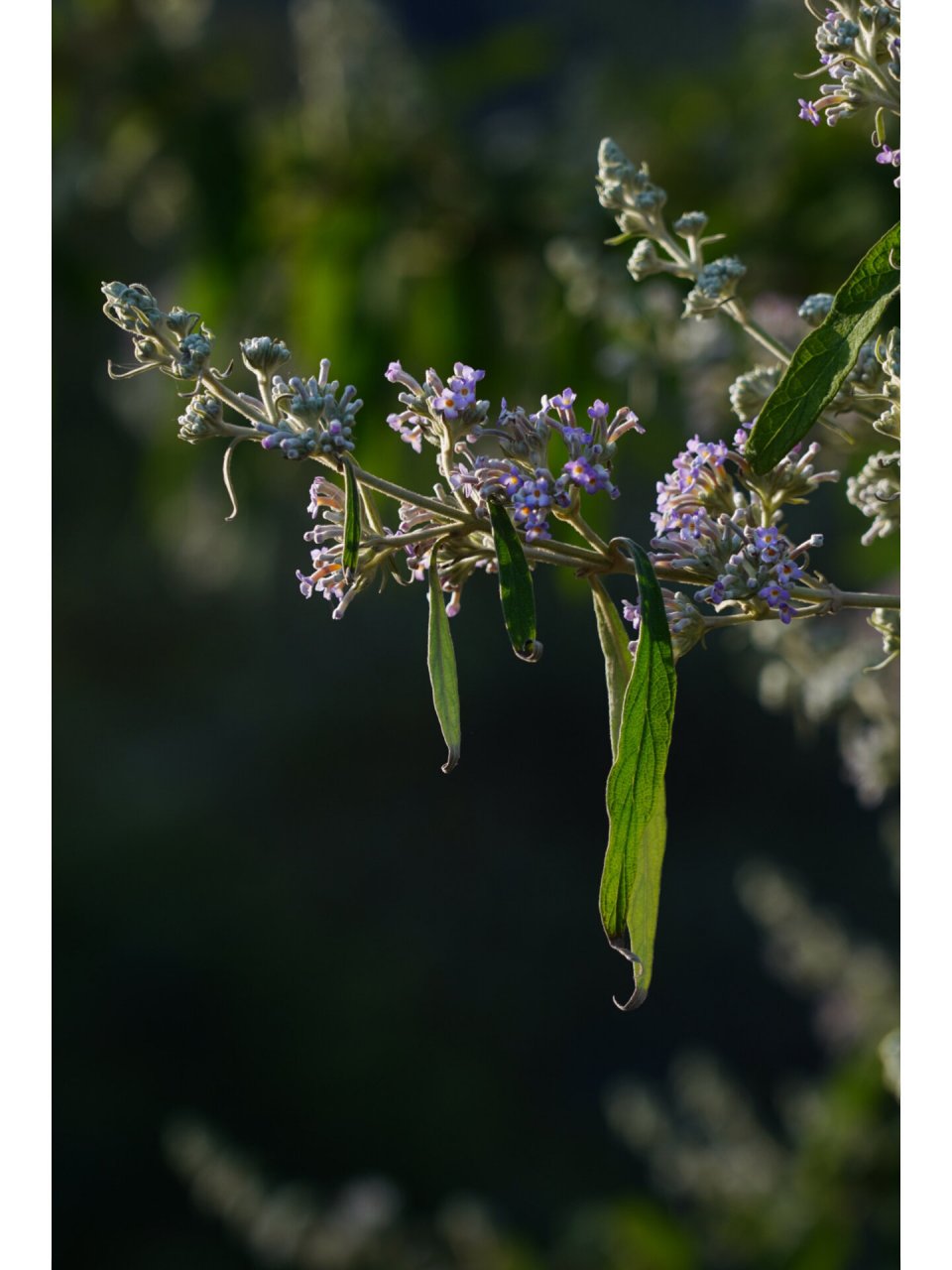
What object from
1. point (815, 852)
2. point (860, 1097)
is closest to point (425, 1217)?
point (815, 852)

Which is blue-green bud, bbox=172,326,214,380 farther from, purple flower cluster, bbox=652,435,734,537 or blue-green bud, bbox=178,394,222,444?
purple flower cluster, bbox=652,435,734,537

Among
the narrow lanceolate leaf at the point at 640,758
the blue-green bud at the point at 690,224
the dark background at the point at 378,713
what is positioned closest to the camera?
the narrow lanceolate leaf at the point at 640,758

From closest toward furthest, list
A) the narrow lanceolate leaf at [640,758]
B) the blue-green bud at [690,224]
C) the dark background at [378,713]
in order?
the narrow lanceolate leaf at [640,758], the blue-green bud at [690,224], the dark background at [378,713]

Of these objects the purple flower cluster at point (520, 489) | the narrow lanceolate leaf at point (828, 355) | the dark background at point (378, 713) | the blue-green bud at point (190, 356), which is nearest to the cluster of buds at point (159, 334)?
the blue-green bud at point (190, 356)

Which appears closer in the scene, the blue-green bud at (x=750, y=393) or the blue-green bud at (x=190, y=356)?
the blue-green bud at (x=190, y=356)

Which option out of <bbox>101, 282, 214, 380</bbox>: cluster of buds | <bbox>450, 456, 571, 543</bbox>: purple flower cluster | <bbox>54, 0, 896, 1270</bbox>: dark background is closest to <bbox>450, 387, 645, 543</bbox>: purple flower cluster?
<bbox>450, 456, 571, 543</bbox>: purple flower cluster

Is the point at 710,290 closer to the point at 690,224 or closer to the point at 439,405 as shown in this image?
the point at 690,224

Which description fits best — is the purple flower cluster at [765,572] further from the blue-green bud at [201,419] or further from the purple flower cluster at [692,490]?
the blue-green bud at [201,419]
